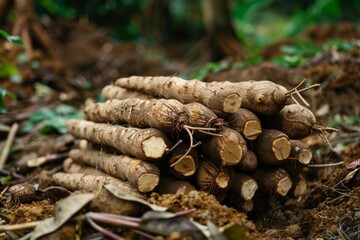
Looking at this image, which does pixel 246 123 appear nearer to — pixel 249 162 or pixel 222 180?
pixel 249 162

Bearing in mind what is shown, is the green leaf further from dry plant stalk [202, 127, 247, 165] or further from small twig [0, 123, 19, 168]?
dry plant stalk [202, 127, 247, 165]

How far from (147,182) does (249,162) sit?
61 centimetres

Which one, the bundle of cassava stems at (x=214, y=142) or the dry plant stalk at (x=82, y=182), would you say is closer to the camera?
the bundle of cassava stems at (x=214, y=142)

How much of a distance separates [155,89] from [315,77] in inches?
101

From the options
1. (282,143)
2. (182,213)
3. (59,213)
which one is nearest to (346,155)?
(282,143)

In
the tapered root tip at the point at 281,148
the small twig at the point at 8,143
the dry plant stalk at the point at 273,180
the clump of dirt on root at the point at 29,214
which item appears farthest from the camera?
the small twig at the point at 8,143

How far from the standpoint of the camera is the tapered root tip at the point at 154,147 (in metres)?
2.89

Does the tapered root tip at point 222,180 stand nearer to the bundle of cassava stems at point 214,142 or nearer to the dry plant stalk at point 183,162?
the bundle of cassava stems at point 214,142

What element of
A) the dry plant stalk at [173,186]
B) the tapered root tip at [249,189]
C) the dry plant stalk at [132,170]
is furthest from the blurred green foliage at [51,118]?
the tapered root tip at [249,189]

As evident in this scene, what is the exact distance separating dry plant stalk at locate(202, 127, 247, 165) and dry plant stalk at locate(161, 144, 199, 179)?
0.12 m

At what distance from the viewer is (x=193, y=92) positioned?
317 centimetres

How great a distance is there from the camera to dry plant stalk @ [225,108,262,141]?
119 inches

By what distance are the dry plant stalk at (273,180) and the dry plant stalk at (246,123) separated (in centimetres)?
27

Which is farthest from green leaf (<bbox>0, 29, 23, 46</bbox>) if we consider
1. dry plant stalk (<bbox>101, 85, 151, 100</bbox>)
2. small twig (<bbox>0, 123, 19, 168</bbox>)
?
small twig (<bbox>0, 123, 19, 168</bbox>)
